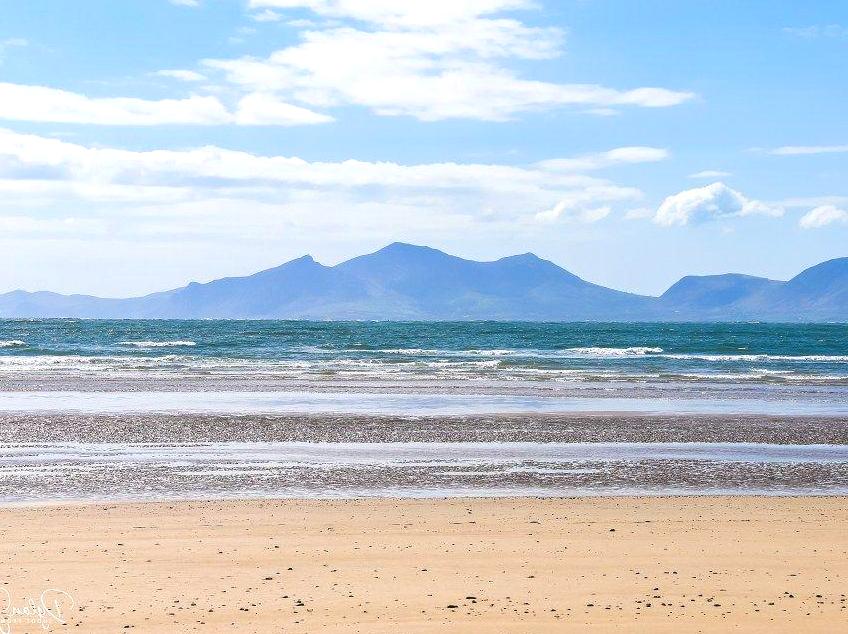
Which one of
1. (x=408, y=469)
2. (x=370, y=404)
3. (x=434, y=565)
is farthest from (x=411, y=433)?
(x=434, y=565)

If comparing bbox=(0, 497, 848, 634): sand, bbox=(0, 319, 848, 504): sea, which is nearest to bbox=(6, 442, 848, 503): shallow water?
bbox=(0, 319, 848, 504): sea

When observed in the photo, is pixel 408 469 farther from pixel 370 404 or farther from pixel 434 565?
pixel 370 404

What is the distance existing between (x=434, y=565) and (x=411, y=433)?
41.4 feet

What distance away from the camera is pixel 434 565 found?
980cm

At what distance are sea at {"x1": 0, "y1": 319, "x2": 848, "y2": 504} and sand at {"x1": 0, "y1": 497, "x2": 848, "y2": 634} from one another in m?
1.71

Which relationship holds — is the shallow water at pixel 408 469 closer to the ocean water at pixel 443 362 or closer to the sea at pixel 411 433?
the sea at pixel 411 433

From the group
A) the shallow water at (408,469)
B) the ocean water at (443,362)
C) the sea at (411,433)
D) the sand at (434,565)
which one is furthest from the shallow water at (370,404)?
the sand at (434,565)

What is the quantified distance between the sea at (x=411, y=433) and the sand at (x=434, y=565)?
171 cm

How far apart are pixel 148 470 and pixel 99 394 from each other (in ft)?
59.0

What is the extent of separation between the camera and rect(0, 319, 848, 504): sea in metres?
15.2

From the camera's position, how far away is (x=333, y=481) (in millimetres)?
15406

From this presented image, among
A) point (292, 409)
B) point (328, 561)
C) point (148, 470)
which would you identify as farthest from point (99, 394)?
point (328, 561)

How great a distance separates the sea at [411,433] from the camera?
50.0 feet

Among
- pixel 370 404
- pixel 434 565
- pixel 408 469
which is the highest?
pixel 434 565
